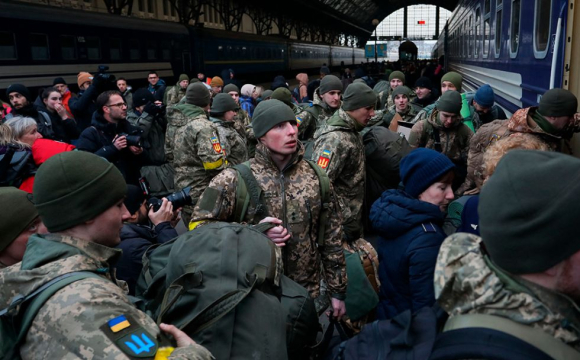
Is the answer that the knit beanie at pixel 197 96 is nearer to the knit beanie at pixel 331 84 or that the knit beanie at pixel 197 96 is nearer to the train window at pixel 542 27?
the knit beanie at pixel 331 84

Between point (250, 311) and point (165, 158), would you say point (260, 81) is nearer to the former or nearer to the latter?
point (165, 158)

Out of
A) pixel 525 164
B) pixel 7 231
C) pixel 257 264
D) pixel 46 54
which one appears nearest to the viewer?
pixel 525 164

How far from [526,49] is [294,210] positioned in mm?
3089

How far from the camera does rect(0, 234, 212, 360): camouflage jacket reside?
1328 millimetres

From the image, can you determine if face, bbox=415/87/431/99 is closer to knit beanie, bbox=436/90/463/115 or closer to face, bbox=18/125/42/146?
knit beanie, bbox=436/90/463/115

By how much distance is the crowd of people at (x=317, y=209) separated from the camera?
1.15 metres

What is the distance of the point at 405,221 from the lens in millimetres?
2389

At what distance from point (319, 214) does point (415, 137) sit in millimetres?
2425

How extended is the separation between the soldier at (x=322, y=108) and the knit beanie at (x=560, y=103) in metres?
2.86

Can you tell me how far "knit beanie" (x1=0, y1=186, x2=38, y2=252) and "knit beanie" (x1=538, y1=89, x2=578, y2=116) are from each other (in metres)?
3.03

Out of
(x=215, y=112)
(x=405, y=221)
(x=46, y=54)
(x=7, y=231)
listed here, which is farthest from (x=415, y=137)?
(x=46, y=54)

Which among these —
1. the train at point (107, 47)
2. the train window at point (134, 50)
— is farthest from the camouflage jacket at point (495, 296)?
the train window at point (134, 50)

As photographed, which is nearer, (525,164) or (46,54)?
(525,164)

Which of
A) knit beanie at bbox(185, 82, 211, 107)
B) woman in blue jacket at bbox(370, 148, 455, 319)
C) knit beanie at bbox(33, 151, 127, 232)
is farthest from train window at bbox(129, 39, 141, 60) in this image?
knit beanie at bbox(33, 151, 127, 232)
